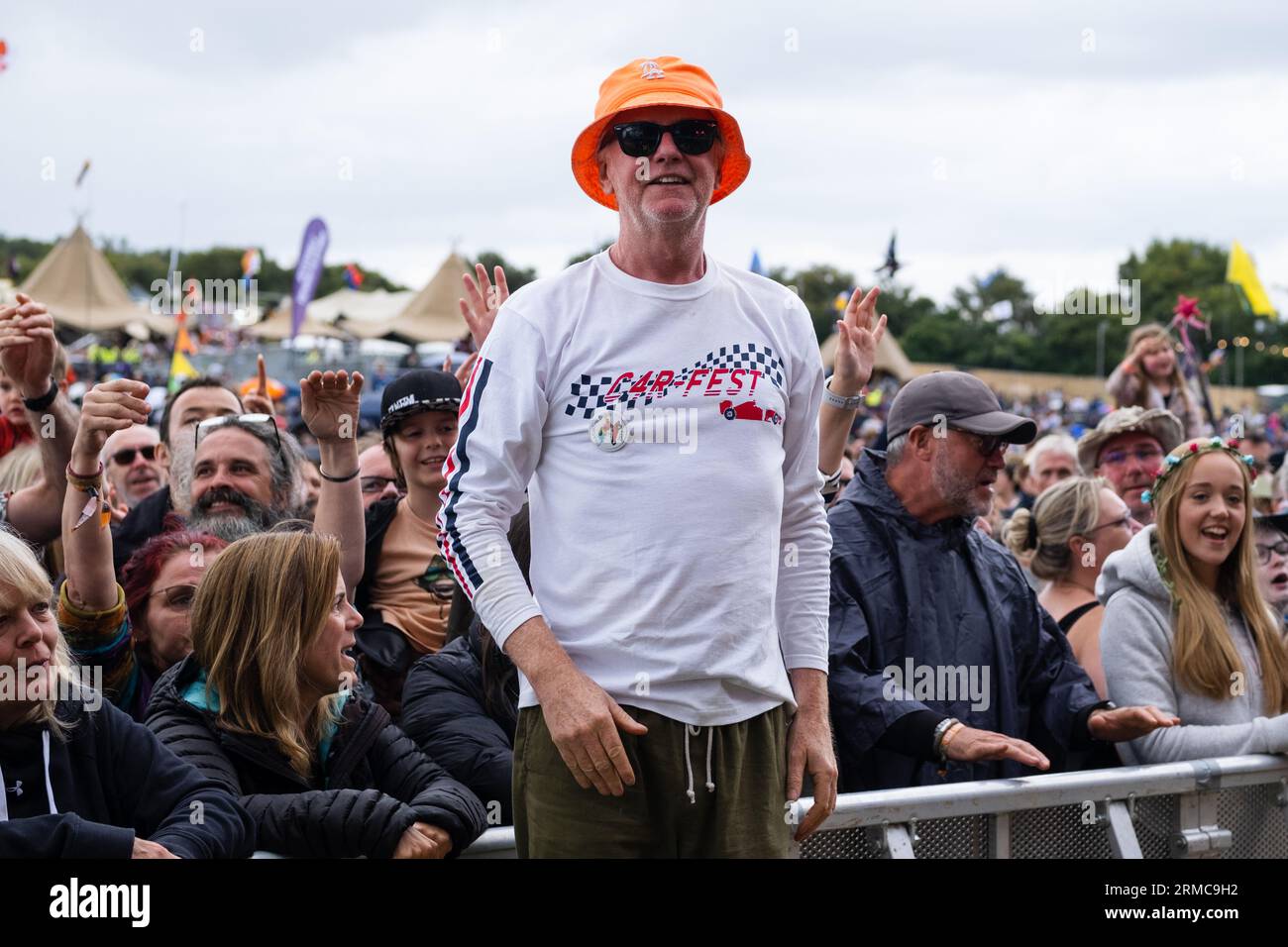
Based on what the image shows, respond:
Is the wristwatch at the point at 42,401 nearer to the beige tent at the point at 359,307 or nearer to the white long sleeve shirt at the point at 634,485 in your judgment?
the white long sleeve shirt at the point at 634,485

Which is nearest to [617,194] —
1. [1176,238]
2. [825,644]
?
[825,644]

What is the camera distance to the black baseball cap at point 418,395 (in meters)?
4.46

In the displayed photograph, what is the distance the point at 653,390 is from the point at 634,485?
17 cm

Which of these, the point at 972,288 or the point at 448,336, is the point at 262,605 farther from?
the point at 972,288

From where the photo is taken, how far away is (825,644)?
269 cm

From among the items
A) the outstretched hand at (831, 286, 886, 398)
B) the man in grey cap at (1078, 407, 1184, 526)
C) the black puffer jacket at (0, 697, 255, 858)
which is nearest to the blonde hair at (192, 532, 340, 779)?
the black puffer jacket at (0, 697, 255, 858)

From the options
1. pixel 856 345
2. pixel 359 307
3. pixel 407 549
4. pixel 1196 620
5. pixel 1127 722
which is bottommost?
pixel 1127 722

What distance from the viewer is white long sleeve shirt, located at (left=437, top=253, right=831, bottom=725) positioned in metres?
2.36

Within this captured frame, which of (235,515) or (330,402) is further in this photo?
(235,515)

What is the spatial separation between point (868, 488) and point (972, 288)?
95277 mm

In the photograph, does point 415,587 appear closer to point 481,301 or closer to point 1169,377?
point 481,301

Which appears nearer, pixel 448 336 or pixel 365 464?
pixel 365 464

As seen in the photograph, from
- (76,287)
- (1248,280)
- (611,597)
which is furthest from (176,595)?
(76,287)

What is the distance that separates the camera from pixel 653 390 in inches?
94.5
